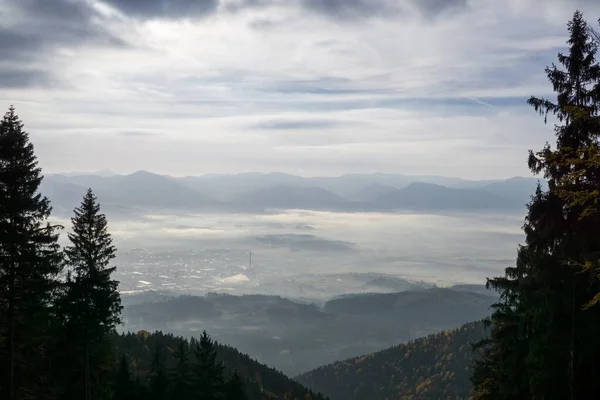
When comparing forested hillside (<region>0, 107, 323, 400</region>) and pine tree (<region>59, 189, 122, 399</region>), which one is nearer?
forested hillside (<region>0, 107, 323, 400</region>)

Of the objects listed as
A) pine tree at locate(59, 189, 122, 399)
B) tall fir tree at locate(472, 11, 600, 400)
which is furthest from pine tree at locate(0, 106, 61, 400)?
tall fir tree at locate(472, 11, 600, 400)

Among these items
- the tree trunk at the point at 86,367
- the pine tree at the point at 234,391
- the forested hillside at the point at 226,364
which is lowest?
the forested hillside at the point at 226,364

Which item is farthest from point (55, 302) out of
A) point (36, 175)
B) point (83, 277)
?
point (36, 175)

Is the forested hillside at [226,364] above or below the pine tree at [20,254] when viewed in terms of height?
below

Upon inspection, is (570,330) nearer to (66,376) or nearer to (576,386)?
(576,386)

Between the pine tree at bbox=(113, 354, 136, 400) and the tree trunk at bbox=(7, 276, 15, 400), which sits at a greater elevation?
the tree trunk at bbox=(7, 276, 15, 400)

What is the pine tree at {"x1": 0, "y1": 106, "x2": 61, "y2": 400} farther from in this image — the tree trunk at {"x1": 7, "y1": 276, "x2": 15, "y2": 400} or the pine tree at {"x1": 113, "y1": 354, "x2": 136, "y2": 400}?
the pine tree at {"x1": 113, "y1": 354, "x2": 136, "y2": 400}

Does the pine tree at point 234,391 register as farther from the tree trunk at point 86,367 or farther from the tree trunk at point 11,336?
the tree trunk at point 11,336

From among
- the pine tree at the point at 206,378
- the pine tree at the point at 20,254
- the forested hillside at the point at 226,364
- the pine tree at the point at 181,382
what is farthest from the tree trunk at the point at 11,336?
the forested hillside at the point at 226,364
